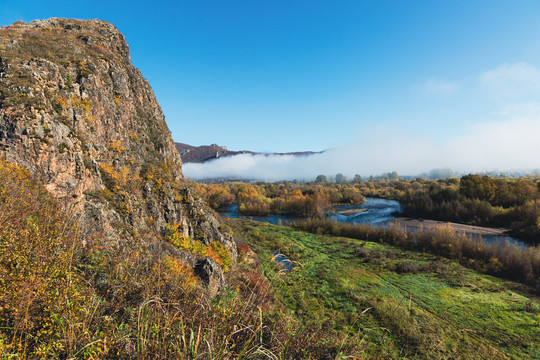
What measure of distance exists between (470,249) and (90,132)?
1577 inches

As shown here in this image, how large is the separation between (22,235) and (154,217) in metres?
10.2

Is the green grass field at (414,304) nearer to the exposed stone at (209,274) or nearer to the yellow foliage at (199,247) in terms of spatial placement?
the exposed stone at (209,274)

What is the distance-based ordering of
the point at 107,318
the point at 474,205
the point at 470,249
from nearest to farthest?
the point at 107,318
the point at 470,249
the point at 474,205

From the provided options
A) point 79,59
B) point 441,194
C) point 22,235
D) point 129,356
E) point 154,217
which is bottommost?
point 441,194

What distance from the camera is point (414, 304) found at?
1602 centimetres

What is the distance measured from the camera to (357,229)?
1571 inches

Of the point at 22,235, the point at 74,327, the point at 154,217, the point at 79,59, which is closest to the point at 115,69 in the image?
the point at 79,59

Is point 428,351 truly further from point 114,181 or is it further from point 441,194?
point 441,194

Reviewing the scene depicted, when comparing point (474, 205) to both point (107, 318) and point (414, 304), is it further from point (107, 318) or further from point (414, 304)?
point (107, 318)

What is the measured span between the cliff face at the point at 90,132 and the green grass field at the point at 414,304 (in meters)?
7.73

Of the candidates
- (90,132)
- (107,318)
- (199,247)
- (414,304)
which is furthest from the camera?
(414,304)

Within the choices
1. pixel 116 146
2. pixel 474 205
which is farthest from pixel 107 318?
pixel 474 205

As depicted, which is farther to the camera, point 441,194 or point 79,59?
point 441,194

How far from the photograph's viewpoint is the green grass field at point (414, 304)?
11523mm
